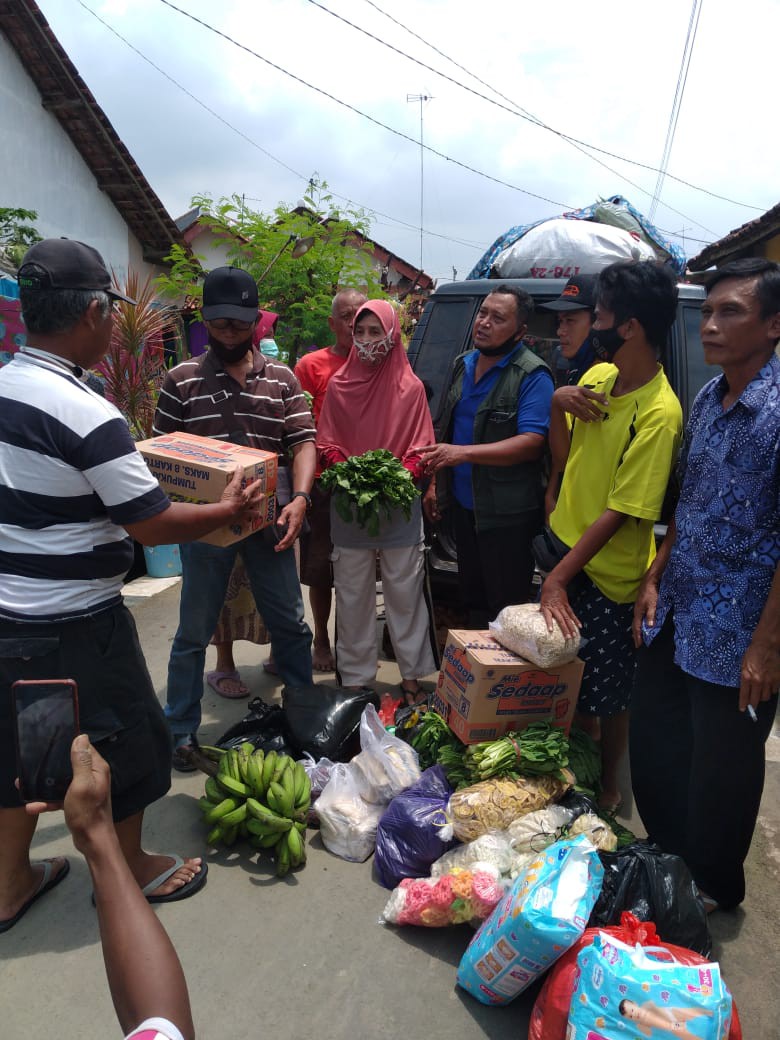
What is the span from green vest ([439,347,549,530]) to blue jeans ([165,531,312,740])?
1.05 metres

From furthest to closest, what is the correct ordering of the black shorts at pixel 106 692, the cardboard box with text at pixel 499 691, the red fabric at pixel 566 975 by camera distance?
1. the cardboard box with text at pixel 499 691
2. the black shorts at pixel 106 692
3. the red fabric at pixel 566 975

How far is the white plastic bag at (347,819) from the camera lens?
297cm

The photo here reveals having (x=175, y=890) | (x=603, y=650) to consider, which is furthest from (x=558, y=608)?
(x=175, y=890)

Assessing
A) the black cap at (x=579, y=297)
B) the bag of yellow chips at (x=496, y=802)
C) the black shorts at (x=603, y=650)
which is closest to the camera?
the bag of yellow chips at (x=496, y=802)

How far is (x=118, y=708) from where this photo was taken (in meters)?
2.37

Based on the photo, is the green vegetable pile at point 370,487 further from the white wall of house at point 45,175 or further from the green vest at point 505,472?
the white wall of house at point 45,175

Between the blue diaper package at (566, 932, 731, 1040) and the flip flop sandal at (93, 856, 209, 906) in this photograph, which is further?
the flip flop sandal at (93, 856, 209, 906)

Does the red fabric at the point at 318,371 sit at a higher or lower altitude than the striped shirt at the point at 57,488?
higher

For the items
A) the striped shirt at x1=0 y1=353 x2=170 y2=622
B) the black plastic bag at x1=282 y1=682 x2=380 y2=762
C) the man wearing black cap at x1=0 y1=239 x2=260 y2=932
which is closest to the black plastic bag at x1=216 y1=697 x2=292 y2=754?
the black plastic bag at x1=282 y1=682 x2=380 y2=762

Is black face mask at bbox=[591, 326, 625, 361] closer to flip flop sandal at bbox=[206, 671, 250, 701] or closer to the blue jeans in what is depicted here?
the blue jeans

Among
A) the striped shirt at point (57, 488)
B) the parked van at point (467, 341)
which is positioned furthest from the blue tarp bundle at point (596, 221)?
the striped shirt at point (57, 488)

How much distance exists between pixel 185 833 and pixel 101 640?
1.24m

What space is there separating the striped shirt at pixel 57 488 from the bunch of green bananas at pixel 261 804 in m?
1.15

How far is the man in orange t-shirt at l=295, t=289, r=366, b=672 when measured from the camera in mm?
4500
